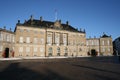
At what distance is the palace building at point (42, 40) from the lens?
139 feet

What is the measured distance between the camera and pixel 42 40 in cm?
5122

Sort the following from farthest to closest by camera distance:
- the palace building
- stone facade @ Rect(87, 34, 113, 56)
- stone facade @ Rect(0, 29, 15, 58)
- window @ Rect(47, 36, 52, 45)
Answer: stone facade @ Rect(87, 34, 113, 56)
window @ Rect(47, 36, 52, 45)
the palace building
stone facade @ Rect(0, 29, 15, 58)

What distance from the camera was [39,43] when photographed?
164 feet

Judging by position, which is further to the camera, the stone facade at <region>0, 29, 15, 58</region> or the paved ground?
the stone facade at <region>0, 29, 15, 58</region>

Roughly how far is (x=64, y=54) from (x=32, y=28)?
56.7 ft

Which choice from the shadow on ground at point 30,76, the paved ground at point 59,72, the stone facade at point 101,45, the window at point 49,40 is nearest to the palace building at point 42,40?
the window at point 49,40

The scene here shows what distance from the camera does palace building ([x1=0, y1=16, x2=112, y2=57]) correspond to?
42219 mm

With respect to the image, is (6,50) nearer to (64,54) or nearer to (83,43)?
(64,54)

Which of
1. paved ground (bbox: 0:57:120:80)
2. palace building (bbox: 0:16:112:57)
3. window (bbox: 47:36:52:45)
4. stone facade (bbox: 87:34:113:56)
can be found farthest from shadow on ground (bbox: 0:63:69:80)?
stone facade (bbox: 87:34:113:56)

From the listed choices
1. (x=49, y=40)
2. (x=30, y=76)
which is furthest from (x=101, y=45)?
(x=30, y=76)

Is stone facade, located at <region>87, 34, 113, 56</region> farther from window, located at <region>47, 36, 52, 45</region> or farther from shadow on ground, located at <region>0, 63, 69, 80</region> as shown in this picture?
shadow on ground, located at <region>0, 63, 69, 80</region>

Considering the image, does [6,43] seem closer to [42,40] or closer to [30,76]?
[42,40]

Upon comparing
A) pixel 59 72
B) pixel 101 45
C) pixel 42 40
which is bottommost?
pixel 59 72

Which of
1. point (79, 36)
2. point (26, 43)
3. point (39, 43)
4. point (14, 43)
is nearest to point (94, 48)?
A: point (79, 36)
